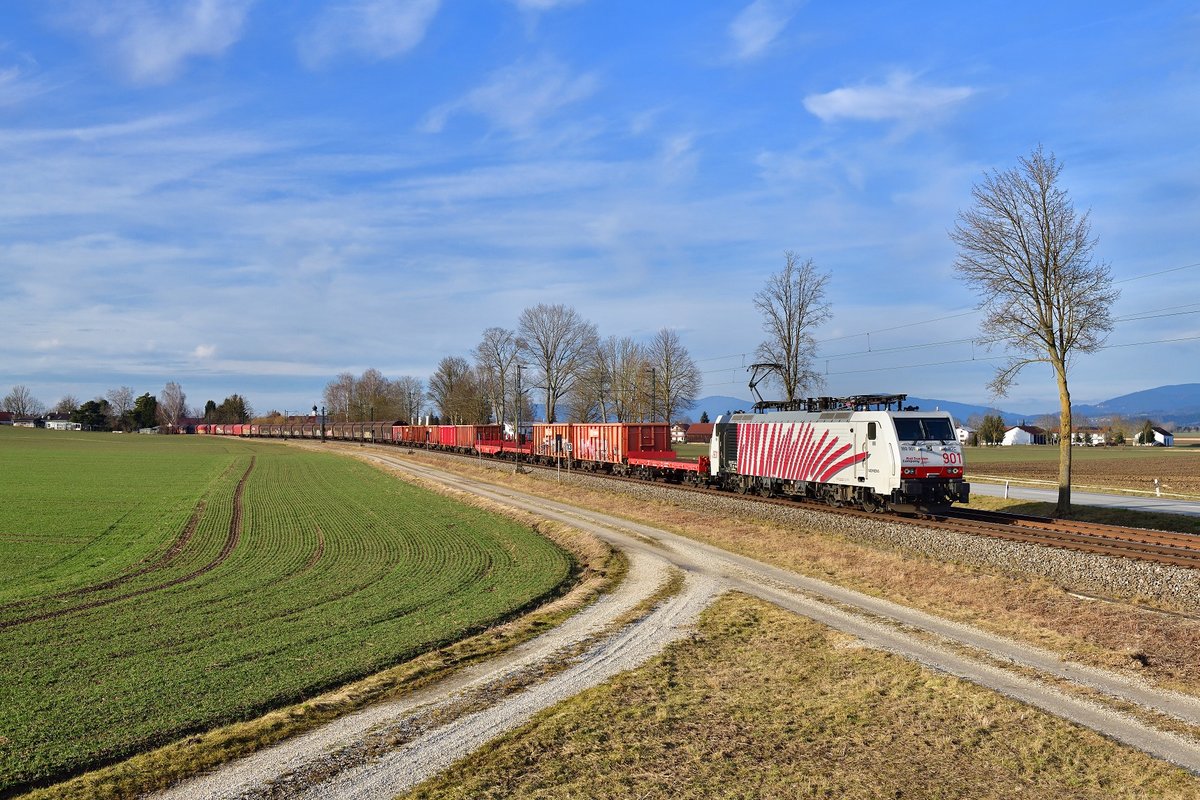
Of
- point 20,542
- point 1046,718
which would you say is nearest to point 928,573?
point 1046,718

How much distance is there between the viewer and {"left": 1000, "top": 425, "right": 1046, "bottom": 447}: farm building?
566ft

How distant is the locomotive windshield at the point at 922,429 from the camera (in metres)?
24.5

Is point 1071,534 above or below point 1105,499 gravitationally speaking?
above

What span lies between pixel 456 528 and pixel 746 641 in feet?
52.6

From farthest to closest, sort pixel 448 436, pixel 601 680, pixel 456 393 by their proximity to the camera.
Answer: pixel 456 393
pixel 448 436
pixel 601 680

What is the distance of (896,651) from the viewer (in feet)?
38.4

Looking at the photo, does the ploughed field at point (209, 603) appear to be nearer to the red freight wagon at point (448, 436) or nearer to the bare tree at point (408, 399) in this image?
the red freight wagon at point (448, 436)

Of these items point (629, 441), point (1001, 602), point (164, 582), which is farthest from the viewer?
point (629, 441)

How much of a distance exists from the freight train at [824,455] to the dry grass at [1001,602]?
2748 mm

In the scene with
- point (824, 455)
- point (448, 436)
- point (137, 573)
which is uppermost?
point (448, 436)

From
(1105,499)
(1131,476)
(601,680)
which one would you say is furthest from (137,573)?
(1131,476)

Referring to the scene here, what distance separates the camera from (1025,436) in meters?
180

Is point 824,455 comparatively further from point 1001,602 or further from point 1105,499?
point 1105,499

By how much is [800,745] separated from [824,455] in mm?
20837
